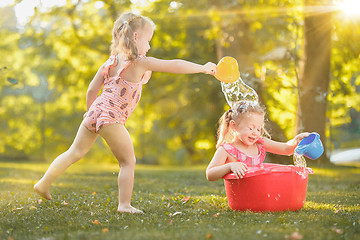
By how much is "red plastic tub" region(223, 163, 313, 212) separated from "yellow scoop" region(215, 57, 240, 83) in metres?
0.84

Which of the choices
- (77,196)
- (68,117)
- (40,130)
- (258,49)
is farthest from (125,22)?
(40,130)

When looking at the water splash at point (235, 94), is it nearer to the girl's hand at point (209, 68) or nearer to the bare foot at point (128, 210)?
the girl's hand at point (209, 68)

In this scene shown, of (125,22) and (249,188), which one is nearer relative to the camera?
(249,188)

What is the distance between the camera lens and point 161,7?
48.5ft

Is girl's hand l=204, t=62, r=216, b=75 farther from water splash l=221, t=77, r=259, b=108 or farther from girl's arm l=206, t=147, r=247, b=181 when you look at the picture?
water splash l=221, t=77, r=259, b=108

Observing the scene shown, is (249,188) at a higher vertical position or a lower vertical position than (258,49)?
lower

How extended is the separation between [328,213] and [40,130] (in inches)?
1187

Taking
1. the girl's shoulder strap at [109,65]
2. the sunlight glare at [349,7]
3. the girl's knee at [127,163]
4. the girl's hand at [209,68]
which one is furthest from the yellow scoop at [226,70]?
the sunlight glare at [349,7]

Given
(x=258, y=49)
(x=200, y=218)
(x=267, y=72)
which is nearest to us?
(x=200, y=218)

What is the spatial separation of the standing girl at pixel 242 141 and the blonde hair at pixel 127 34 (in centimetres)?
109

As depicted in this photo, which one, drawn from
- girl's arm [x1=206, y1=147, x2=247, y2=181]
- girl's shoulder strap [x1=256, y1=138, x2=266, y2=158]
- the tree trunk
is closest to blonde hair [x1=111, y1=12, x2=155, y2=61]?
girl's arm [x1=206, y1=147, x2=247, y2=181]

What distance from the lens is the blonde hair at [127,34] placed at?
12.8 feet

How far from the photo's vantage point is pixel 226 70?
3.96 m

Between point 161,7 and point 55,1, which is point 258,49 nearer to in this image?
point 161,7
